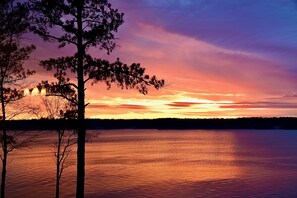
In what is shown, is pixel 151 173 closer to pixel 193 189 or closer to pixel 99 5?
pixel 193 189

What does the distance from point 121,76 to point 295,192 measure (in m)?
40.9

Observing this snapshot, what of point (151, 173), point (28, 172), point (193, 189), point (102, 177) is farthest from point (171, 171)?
point (28, 172)

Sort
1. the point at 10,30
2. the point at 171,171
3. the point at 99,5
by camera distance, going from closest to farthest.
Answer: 1. the point at 99,5
2. the point at 10,30
3. the point at 171,171

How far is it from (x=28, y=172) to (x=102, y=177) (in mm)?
15350

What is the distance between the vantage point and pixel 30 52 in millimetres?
23031

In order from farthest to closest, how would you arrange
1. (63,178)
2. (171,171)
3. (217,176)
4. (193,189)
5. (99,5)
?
(171,171), (217,176), (63,178), (193,189), (99,5)

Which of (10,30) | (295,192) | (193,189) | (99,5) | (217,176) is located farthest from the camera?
(217,176)

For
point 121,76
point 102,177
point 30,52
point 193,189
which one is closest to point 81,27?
point 121,76

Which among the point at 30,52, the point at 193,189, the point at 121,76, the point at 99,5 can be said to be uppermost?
the point at 99,5

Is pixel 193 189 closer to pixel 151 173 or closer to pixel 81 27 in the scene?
pixel 151 173

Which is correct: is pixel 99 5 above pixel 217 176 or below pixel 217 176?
above

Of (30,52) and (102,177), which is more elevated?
(30,52)

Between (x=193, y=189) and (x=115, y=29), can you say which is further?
(x=193, y=189)

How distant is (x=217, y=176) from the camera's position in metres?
71.2
